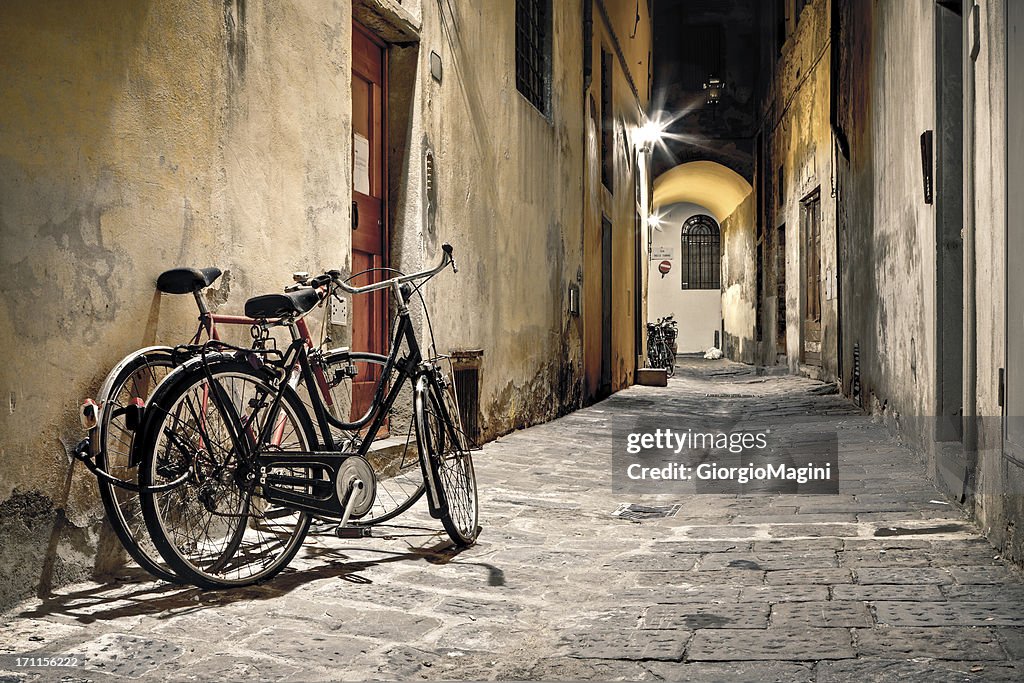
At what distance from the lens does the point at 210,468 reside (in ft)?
10.5

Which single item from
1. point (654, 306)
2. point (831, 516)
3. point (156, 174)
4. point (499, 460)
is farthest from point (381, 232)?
point (654, 306)

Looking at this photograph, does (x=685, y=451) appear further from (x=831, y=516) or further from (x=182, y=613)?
(x=182, y=613)

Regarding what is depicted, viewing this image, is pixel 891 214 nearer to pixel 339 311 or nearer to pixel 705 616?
pixel 339 311

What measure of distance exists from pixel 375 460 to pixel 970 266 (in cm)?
282

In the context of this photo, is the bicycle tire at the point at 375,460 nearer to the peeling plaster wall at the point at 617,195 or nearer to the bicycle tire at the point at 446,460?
the bicycle tire at the point at 446,460

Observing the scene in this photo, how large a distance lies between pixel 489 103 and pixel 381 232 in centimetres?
194

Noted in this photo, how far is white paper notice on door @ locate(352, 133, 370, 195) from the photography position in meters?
5.41

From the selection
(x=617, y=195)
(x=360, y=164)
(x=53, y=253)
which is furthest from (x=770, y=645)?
(x=617, y=195)

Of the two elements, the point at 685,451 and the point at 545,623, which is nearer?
the point at 545,623

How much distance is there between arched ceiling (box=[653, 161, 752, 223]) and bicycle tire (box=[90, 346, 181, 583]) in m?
20.6

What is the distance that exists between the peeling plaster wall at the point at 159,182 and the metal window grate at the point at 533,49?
188cm

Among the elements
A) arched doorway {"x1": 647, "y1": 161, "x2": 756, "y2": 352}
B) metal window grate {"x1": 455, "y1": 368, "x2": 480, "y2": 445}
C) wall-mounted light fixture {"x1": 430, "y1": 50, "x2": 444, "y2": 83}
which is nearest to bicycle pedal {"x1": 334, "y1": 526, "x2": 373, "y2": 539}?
metal window grate {"x1": 455, "y1": 368, "x2": 480, "y2": 445}

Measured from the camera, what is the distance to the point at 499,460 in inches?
249

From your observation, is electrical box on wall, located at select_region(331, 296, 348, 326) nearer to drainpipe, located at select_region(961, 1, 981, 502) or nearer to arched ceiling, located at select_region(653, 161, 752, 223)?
drainpipe, located at select_region(961, 1, 981, 502)
